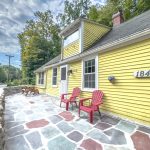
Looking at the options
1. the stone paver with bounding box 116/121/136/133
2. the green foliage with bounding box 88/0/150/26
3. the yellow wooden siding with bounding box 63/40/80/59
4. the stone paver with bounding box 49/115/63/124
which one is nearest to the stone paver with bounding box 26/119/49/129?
the stone paver with bounding box 49/115/63/124

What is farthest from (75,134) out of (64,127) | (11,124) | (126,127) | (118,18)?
(118,18)

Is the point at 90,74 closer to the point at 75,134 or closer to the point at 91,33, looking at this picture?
the point at 91,33

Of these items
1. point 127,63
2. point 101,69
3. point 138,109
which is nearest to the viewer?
point 138,109

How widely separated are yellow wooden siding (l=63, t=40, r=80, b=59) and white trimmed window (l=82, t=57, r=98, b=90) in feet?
4.59

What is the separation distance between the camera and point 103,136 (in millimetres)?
3574

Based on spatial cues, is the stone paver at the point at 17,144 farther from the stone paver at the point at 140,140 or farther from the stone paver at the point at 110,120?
the stone paver at the point at 110,120

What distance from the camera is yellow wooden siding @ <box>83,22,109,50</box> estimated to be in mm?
7871

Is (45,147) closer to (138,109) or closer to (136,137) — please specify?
(136,137)

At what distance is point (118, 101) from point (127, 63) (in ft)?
4.44

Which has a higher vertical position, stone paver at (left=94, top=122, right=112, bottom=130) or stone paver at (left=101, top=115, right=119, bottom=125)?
stone paver at (left=101, top=115, right=119, bottom=125)

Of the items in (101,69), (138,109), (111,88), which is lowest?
(138,109)

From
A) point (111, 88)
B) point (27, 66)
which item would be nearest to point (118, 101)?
point (111, 88)

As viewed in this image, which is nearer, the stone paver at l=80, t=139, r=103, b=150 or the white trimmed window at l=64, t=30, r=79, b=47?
the stone paver at l=80, t=139, r=103, b=150

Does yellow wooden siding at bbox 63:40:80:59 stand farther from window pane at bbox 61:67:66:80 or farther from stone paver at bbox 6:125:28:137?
stone paver at bbox 6:125:28:137
